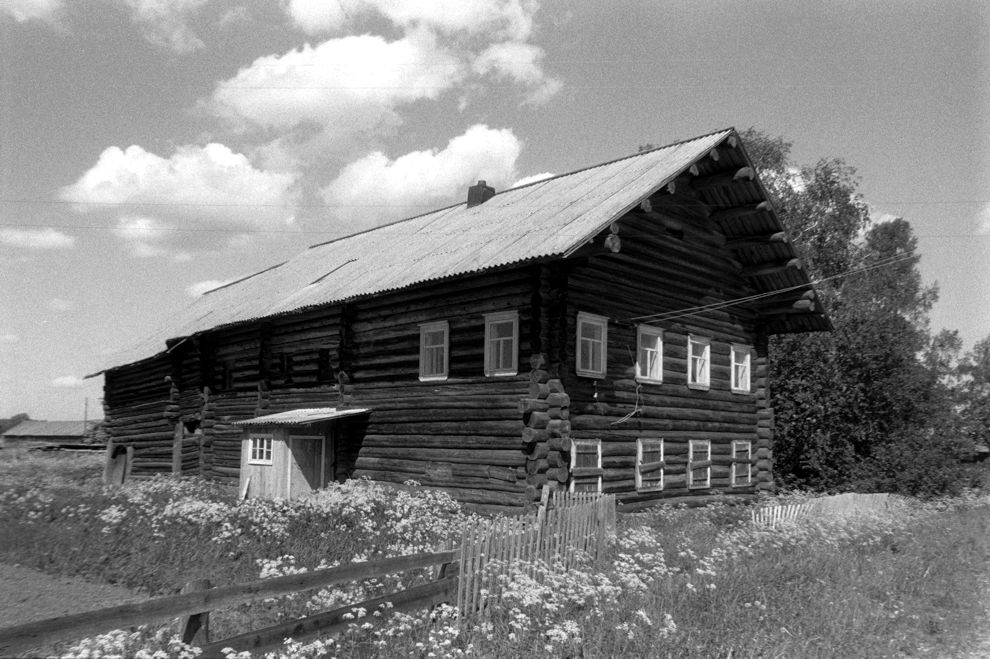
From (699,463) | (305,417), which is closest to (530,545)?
(305,417)

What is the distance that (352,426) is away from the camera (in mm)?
20781

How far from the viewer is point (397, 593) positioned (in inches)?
294

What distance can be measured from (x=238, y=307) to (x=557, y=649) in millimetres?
22772

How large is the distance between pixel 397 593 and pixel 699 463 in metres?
14.4

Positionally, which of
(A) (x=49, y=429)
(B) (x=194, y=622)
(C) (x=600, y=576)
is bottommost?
(C) (x=600, y=576)

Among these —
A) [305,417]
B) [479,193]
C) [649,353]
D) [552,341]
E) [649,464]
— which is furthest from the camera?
[479,193]

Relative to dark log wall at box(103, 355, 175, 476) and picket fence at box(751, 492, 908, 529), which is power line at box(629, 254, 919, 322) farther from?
dark log wall at box(103, 355, 175, 476)

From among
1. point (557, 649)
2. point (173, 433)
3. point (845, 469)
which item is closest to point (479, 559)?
point (557, 649)

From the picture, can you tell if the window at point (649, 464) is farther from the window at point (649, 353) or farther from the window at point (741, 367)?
the window at point (741, 367)

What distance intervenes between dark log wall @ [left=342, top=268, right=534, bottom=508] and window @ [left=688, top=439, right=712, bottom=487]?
18.7 ft

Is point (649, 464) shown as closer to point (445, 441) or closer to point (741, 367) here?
point (445, 441)

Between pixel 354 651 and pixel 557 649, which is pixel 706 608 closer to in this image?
pixel 557 649

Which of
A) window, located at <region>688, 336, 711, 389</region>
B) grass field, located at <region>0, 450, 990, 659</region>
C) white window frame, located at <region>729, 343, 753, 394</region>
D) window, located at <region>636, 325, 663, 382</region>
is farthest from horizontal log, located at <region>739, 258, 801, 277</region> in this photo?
grass field, located at <region>0, 450, 990, 659</region>

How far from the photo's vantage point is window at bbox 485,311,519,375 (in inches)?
677
